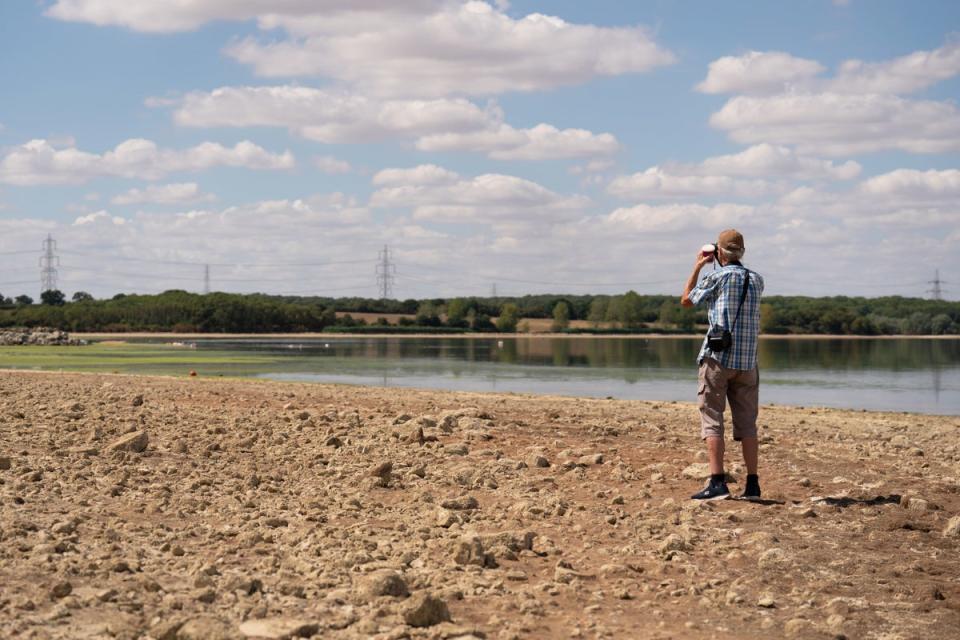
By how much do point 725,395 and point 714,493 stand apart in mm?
838

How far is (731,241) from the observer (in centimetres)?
859

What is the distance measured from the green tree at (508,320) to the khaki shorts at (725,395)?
143570mm

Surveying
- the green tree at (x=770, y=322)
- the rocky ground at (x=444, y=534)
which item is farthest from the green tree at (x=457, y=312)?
the rocky ground at (x=444, y=534)

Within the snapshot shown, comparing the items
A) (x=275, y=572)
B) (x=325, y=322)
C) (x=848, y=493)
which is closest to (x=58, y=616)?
(x=275, y=572)

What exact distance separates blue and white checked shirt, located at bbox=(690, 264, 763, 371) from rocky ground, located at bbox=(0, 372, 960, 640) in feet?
4.06

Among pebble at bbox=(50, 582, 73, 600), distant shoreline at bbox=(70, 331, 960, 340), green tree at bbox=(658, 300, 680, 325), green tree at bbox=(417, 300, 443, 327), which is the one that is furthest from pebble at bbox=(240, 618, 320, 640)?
green tree at bbox=(658, 300, 680, 325)

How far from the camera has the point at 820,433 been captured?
15.4 metres

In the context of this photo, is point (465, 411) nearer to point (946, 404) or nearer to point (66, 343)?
point (946, 404)

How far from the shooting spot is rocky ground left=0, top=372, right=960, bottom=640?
18.0 ft

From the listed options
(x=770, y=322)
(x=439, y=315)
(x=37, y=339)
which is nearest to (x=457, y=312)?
(x=439, y=315)

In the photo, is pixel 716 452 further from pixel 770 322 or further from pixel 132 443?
pixel 770 322

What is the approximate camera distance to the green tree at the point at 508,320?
5994 inches

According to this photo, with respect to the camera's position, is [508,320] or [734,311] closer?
[734,311]

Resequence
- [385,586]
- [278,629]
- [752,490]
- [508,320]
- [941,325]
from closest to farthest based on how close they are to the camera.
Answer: [278,629], [385,586], [752,490], [941,325], [508,320]
